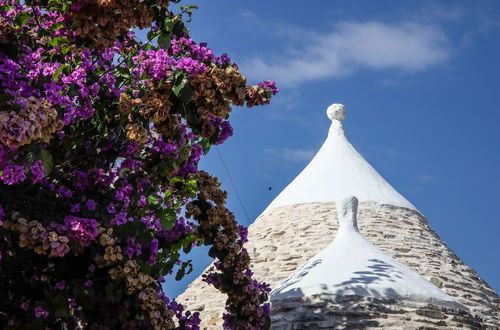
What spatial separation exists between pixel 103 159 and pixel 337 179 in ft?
38.0

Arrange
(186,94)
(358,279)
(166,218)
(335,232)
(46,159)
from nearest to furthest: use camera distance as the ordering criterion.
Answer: (46,159), (186,94), (166,218), (358,279), (335,232)

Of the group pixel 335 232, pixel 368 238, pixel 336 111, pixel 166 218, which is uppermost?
pixel 336 111

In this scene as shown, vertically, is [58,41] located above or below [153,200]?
above

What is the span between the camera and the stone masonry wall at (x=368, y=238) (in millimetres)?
13906

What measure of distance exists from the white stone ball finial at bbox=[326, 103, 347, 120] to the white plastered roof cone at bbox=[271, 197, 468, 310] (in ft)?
25.5

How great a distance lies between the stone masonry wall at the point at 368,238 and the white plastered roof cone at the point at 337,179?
0.98 feet

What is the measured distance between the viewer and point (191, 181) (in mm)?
6492

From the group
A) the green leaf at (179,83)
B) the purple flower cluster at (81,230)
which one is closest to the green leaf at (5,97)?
the purple flower cluster at (81,230)

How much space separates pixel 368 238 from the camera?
15148 millimetres

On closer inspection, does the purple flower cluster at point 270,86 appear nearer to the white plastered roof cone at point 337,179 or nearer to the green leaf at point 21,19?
the green leaf at point 21,19

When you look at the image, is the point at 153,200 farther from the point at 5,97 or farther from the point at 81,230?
the point at 5,97

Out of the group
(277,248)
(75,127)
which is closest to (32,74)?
(75,127)

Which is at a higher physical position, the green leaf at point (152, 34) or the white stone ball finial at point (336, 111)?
the white stone ball finial at point (336, 111)

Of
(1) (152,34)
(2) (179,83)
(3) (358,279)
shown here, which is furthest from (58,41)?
(3) (358,279)
